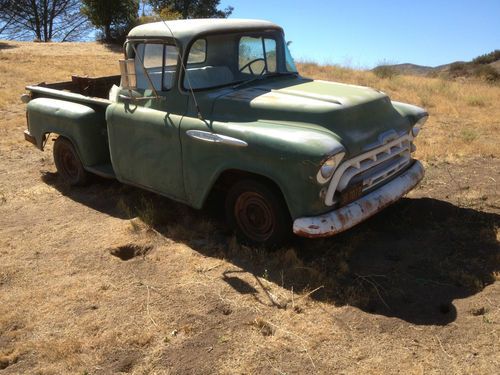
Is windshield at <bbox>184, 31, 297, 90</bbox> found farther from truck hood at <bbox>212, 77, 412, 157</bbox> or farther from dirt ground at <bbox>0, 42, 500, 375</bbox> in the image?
dirt ground at <bbox>0, 42, 500, 375</bbox>

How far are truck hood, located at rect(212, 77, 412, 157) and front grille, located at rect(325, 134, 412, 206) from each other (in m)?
0.09

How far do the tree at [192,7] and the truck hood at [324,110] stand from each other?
23704mm

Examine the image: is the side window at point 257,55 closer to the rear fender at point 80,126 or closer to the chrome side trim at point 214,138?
the chrome side trim at point 214,138

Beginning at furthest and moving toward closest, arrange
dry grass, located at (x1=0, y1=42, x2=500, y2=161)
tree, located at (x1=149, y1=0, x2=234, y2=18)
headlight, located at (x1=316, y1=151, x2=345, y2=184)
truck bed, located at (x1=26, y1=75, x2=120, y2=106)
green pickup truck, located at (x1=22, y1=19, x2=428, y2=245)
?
tree, located at (x1=149, y1=0, x2=234, y2=18) < dry grass, located at (x1=0, y1=42, x2=500, y2=161) < truck bed, located at (x1=26, y1=75, x2=120, y2=106) < green pickup truck, located at (x1=22, y1=19, x2=428, y2=245) < headlight, located at (x1=316, y1=151, x2=345, y2=184)

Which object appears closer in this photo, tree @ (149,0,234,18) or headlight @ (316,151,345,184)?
headlight @ (316,151,345,184)

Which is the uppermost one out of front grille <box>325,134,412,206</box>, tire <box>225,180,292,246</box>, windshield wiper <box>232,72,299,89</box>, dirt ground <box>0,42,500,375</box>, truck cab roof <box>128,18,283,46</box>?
truck cab roof <box>128,18,283,46</box>

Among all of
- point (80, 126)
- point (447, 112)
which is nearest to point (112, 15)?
point (447, 112)

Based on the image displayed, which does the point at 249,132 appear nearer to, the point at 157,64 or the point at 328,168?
the point at 328,168

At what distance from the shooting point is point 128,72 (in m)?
4.64

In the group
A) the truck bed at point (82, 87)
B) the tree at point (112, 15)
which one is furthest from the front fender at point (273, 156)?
the tree at point (112, 15)

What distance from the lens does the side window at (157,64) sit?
15.4 feet

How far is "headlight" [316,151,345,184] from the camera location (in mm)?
3697

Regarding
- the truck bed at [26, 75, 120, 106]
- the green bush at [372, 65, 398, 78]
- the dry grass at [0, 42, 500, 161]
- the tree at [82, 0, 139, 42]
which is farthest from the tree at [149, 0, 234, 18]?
the truck bed at [26, 75, 120, 106]

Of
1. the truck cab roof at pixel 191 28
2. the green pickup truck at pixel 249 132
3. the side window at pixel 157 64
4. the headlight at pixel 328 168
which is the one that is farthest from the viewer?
the side window at pixel 157 64
